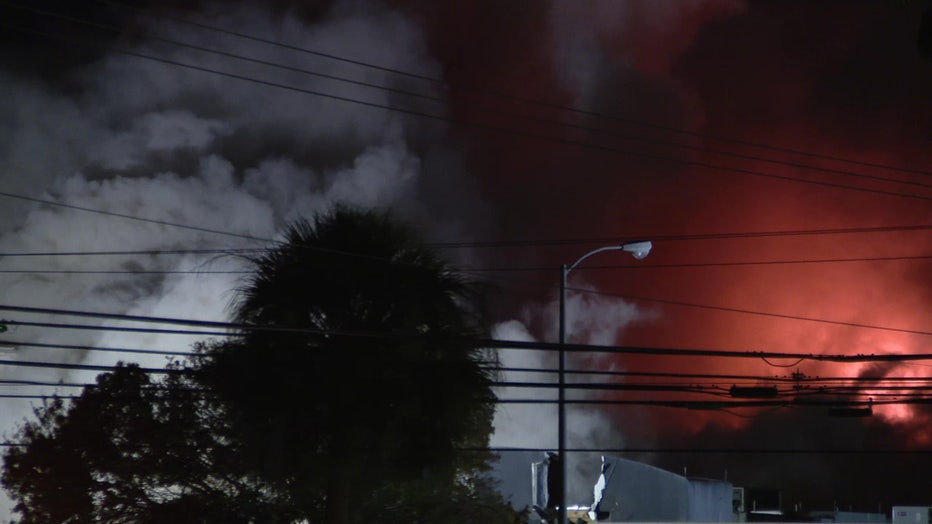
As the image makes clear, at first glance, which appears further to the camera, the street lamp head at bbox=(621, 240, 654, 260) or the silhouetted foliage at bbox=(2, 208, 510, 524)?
the street lamp head at bbox=(621, 240, 654, 260)

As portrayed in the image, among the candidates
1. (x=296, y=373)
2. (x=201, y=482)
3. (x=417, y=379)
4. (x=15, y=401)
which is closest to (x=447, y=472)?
(x=417, y=379)

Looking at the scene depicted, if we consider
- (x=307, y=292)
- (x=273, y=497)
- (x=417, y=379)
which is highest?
(x=307, y=292)

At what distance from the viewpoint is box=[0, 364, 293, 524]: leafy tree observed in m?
20.0

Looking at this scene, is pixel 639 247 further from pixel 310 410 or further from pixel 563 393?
pixel 310 410

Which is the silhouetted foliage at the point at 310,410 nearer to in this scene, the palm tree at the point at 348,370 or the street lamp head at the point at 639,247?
the palm tree at the point at 348,370

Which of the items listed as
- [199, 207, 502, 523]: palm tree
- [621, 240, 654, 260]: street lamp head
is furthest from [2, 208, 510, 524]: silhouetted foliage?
[621, 240, 654, 260]: street lamp head

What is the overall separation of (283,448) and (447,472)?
314cm

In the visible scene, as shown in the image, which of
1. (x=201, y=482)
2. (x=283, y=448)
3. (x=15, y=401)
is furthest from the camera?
(x=15, y=401)

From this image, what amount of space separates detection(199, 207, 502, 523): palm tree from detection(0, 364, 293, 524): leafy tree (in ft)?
3.15

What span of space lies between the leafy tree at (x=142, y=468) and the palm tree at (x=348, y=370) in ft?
3.15

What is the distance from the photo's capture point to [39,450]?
21156 millimetres

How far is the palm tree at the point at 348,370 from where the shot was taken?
1897 cm

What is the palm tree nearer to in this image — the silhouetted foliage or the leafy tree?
the silhouetted foliage

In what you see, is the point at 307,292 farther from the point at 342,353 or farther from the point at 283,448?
the point at 283,448
